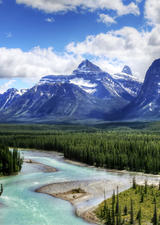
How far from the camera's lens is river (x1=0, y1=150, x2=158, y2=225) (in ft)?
195

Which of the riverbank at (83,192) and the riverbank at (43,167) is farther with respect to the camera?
the riverbank at (43,167)

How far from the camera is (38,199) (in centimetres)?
7425

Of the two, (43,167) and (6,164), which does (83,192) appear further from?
(43,167)

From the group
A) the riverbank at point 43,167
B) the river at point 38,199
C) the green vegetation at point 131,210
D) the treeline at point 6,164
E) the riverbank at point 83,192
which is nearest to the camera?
the green vegetation at point 131,210

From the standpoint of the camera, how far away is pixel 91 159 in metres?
130

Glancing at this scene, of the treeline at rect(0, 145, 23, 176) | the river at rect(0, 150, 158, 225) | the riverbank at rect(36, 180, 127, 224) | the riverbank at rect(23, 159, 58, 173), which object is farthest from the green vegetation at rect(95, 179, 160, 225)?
the riverbank at rect(23, 159, 58, 173)

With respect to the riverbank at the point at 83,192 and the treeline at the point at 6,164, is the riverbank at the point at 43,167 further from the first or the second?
the riverbank at the point at 83,192

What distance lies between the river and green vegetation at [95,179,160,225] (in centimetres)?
538

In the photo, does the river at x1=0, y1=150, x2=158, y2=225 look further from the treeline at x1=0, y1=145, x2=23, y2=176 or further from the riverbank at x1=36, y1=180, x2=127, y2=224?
the treeline at x1=0, y1=145, x2=23, y2=176

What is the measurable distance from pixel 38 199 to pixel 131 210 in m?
26.9

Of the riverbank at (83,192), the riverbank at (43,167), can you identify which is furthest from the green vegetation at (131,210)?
the riverbank at (43,167)

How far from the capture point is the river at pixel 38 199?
195 feet

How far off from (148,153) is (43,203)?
6484 cm

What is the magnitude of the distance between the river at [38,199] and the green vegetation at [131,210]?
5.38 metres
